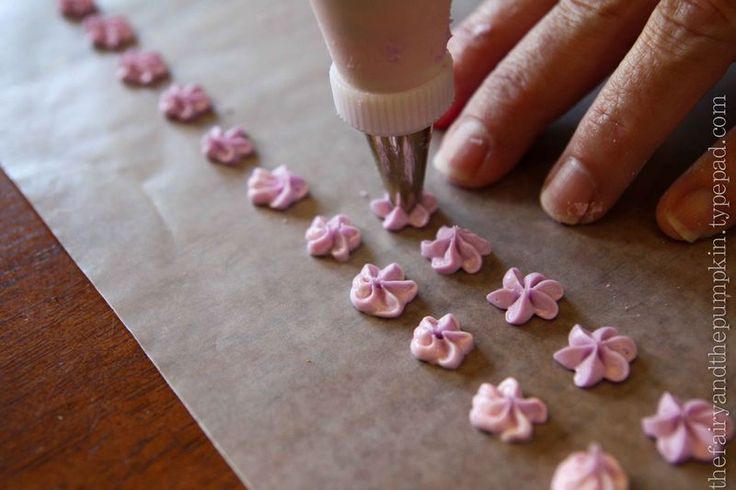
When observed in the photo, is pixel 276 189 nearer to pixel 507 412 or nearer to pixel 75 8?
pixel 507 412

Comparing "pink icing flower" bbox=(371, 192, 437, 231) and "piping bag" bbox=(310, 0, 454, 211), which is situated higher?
"piping bag" bbox=(310, 0, 454, 211)

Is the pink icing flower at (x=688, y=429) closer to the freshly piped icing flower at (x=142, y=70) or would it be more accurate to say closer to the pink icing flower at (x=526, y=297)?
the pink icing flower at (x=526, y=297)

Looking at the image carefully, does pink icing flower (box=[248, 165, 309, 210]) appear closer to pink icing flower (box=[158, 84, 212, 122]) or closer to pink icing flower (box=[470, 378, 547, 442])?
pink icing flower (box=[158, 84, 212, 122])

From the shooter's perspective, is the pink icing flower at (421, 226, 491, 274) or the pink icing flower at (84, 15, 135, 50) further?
the pink icing flower at (84, 15, 135, 50)

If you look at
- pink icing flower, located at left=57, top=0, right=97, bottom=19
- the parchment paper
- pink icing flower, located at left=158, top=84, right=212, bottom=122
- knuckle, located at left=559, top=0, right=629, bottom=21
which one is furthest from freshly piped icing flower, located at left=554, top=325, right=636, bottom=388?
pink icing flower, located at left=57, top=0, right=97, bottom=19

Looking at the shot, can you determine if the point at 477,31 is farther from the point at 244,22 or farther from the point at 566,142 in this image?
the point at 244,22

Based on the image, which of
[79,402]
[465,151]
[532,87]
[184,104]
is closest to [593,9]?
[532,87]
